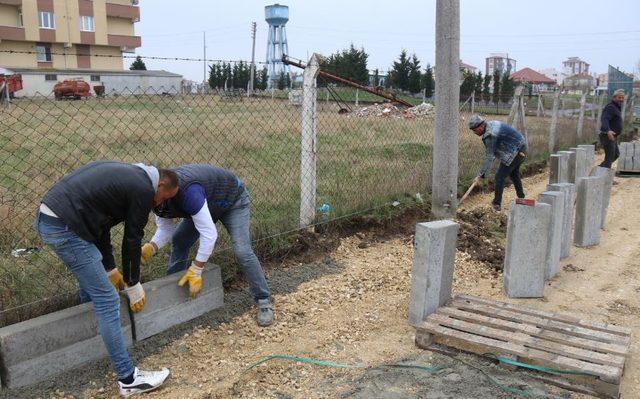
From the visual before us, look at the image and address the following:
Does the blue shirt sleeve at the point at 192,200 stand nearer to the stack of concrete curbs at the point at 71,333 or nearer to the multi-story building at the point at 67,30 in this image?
the stack of concrete curbs at the point at 71,333

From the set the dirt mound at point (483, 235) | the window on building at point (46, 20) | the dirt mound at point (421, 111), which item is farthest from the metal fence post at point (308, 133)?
the window on building at point (46, 20)

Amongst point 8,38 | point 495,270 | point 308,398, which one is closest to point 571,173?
point 495,270

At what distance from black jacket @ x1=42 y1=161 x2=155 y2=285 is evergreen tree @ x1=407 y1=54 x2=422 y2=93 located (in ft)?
108

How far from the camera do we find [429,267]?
4184 millimetres

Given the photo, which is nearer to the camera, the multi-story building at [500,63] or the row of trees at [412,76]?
the row of trees at [412,76]

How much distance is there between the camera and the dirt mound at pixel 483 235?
237 inches

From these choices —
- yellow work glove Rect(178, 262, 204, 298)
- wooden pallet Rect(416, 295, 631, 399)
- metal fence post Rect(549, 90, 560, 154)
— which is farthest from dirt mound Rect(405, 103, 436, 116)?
yellow work glove Rect(178, 262, 204, 298)

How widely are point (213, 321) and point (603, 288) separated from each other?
359 centimetres

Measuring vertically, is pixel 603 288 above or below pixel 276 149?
below

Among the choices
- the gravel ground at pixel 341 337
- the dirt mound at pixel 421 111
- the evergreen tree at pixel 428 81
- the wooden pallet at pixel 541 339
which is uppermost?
the evergreen tree at pixel 428 81

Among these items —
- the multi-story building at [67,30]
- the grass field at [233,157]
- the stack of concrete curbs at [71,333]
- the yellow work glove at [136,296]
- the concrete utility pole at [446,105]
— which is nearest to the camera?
the stack of concrete curbs at [71,333]

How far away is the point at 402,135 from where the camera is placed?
12.1m

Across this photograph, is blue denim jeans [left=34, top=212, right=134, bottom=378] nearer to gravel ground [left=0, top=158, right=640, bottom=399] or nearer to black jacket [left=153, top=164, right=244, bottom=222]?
gravel ground [left=0, top=158, right=640, bottom=399]

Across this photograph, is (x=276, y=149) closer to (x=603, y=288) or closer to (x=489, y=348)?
(x=603, y=288)
